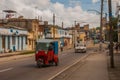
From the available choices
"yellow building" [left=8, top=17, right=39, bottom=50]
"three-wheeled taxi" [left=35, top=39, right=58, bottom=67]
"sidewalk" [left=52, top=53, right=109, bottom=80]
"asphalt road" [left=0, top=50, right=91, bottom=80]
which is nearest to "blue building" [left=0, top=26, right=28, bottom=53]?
"yellow building" [left=8, top=17, right=39, bottom=50]

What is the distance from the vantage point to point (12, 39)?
242 feet

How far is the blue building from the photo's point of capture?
222 ft

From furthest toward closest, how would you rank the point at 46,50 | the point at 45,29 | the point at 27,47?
1. the point at 45,29
2. the point at 27,47
3. the point at 46,50

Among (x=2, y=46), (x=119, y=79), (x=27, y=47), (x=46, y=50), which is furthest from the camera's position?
(x=27, y=47)

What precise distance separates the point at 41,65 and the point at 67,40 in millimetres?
102365

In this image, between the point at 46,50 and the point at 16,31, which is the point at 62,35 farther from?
the point at 46,50

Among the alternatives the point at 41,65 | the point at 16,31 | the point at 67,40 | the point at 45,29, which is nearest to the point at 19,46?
the point at 16,31

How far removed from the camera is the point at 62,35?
126 metres

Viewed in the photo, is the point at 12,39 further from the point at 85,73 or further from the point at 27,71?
the point at 85,73

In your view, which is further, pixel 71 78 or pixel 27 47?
pixel 27 47

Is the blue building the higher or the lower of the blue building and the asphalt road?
the higher

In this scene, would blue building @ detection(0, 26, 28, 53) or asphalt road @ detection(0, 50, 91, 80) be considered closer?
asphalt road @ detection(0, 50, 91, 80)

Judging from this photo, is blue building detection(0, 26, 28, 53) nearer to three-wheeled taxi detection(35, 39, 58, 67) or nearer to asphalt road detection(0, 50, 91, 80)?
asphalt road detection(0, 50, 91, 80)

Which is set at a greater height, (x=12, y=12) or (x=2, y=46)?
(x=12, y=12)
